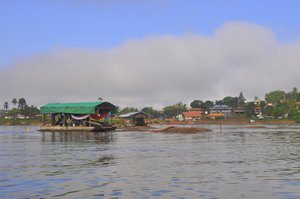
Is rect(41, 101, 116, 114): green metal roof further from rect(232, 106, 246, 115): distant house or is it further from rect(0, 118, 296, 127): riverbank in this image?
rect(232, 106, 246, 115): distant house

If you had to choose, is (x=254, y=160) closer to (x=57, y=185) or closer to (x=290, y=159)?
(x=290, y=159)

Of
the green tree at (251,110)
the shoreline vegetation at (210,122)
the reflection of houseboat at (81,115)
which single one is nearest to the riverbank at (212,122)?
the shoreline vegetation at (210,122)

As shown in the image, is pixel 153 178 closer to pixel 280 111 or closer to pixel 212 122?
pixel 280 111

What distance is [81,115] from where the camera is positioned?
8019 cm

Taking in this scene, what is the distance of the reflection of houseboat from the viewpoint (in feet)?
253

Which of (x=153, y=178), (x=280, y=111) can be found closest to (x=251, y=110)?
(x=280, y=111)

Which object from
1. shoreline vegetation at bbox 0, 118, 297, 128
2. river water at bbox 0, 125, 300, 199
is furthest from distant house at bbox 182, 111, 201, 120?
river water at bbox 0, 125, 300, 199

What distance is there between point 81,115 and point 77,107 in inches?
79.7

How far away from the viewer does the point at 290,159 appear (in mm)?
23516

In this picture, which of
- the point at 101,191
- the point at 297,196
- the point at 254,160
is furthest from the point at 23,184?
the point at 254,160

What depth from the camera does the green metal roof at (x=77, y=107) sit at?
77000 millimetres

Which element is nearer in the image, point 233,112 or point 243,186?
point 243,186

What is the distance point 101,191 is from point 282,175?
26.7 ft

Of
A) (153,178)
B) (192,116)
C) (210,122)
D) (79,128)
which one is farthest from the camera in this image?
(192,116)
